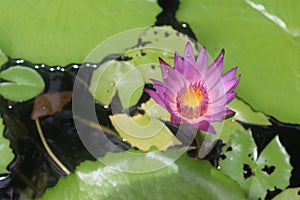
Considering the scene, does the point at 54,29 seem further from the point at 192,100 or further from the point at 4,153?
the point at 192,100

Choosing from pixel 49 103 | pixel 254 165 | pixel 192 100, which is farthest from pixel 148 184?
pixel 49 103

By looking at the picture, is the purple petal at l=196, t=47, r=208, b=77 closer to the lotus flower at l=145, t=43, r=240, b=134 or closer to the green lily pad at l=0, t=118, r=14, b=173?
the lotus flower at l=145, t=43, r=240, b=134

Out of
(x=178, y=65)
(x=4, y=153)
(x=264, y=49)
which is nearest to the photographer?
(x=178, y=65)

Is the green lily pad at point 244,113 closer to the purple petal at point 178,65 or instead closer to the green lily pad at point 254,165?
the green lily pad at point 254,165

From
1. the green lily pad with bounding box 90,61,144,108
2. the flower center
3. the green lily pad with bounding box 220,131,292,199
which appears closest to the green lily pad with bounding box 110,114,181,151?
the green lily pad with bounding box 90,61,144,108

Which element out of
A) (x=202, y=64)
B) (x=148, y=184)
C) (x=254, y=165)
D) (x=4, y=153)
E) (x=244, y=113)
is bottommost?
(x=4, y=153)

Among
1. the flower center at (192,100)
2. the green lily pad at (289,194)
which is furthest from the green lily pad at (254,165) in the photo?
the flower center at (192,100)

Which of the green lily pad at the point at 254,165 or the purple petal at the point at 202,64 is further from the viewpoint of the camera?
the green lily pad at the point at 254,165
